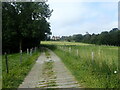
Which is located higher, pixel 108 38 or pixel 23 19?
pixel 23 19

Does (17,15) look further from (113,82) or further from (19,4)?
(113,82)

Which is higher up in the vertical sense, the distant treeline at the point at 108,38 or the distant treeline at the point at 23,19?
the distant treeline at the point at 23,19

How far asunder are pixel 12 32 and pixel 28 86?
3233 cm

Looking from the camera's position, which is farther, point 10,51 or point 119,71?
point 10,51

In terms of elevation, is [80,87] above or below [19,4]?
below

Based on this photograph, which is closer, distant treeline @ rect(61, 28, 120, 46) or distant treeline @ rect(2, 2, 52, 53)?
distant treeline @ rect(61, 28, 120, 46)

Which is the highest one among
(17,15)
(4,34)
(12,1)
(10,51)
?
(12,1)

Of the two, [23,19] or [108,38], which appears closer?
[108,38]

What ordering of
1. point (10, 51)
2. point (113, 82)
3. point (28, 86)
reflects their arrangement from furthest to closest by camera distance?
point (10, 51) → point (28, 86) → point (113, 82)

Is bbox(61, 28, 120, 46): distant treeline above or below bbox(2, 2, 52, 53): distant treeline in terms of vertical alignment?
below

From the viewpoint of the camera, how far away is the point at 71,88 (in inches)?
299

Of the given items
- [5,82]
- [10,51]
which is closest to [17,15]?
[10,51]

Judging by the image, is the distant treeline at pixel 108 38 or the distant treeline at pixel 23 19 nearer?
the distant treeline at pixel 108 38

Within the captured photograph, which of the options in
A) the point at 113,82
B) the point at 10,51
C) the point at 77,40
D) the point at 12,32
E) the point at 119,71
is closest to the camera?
the point at 113,82
